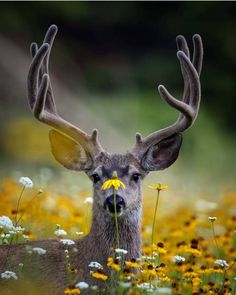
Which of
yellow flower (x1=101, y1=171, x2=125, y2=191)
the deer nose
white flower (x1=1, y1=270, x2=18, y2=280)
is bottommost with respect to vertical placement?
white flower (x1=1, y1=270, x2=18, y2=280)

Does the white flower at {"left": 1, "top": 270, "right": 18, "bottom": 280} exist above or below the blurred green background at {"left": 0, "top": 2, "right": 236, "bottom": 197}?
below

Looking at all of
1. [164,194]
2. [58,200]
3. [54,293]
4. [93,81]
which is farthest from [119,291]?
[93,81]

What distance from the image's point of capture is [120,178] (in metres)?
6.52

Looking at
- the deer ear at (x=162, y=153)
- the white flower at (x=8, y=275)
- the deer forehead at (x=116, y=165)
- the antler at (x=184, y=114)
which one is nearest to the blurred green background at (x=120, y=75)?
the deer ear at (x=162, y=153)

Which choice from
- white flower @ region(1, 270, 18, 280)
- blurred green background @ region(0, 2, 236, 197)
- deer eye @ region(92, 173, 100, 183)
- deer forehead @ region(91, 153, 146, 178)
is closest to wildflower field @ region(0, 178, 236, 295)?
white flower @ region(1, 270, 18, 280)

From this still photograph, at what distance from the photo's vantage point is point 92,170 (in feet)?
22.3

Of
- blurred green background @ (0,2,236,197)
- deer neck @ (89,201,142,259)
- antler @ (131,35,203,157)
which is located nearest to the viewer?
deer neck @ (89,201,142,259)

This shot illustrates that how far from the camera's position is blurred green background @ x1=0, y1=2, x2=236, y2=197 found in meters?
15.3

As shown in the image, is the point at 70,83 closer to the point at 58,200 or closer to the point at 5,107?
the point at 5,107

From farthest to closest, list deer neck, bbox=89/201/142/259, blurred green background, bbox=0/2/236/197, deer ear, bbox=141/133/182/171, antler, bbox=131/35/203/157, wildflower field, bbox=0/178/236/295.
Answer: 1. blurred green background, bbox=0/2/236/197
2. deer ear, bbox=141/133/182/171
3. antler, bbox=131/35/203/157
4. deer neck, bbox=89/201/142/259
5. wildflower field, bbox=0/178/236/295

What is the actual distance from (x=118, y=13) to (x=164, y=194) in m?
12.8

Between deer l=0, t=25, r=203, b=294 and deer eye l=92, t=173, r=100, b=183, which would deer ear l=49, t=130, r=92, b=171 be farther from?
deer eye l=92, t=173, r=100, b=183

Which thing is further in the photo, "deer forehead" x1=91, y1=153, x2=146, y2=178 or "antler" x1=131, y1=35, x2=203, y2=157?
"antler" x1=131, y1=35, x2=203, y2=157

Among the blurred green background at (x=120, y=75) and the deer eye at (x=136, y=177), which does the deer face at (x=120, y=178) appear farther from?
the blurred green background at (x=120, y=75)
